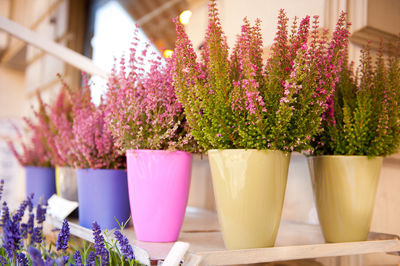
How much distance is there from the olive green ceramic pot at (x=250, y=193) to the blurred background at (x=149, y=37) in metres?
0.34

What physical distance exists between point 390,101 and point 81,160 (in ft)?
2.30

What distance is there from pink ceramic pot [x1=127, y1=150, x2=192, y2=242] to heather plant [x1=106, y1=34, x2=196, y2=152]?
3cm

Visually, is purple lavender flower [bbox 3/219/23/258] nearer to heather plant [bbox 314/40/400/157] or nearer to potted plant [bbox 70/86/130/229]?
potted plant [bbox 70/86/130/229]

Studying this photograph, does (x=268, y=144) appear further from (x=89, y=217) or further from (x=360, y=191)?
(x=89, y=217)

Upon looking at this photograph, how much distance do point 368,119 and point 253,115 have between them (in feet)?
0.91

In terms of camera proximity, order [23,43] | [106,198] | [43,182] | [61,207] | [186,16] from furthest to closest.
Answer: [23,43]
[186,16]
[43,182]
[61,207]
[106,198]

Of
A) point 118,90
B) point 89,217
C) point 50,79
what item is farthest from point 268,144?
point 50,79

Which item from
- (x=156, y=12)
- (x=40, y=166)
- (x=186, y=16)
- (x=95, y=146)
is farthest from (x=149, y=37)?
(x=95, y=146)

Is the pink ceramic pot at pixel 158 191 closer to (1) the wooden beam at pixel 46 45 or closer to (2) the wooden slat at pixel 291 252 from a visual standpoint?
(2) the wooden slat at pixel 291 252

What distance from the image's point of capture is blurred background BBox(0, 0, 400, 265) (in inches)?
37.7

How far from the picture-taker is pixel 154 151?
687 mm

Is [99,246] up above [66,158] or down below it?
below

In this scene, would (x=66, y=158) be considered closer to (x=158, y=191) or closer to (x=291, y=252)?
(x=158, y=191)

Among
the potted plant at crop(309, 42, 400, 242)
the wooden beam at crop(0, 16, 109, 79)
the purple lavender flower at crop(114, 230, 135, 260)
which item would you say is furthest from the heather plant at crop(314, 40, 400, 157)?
the wooden beam at crop(0, 16, 109, 79)
